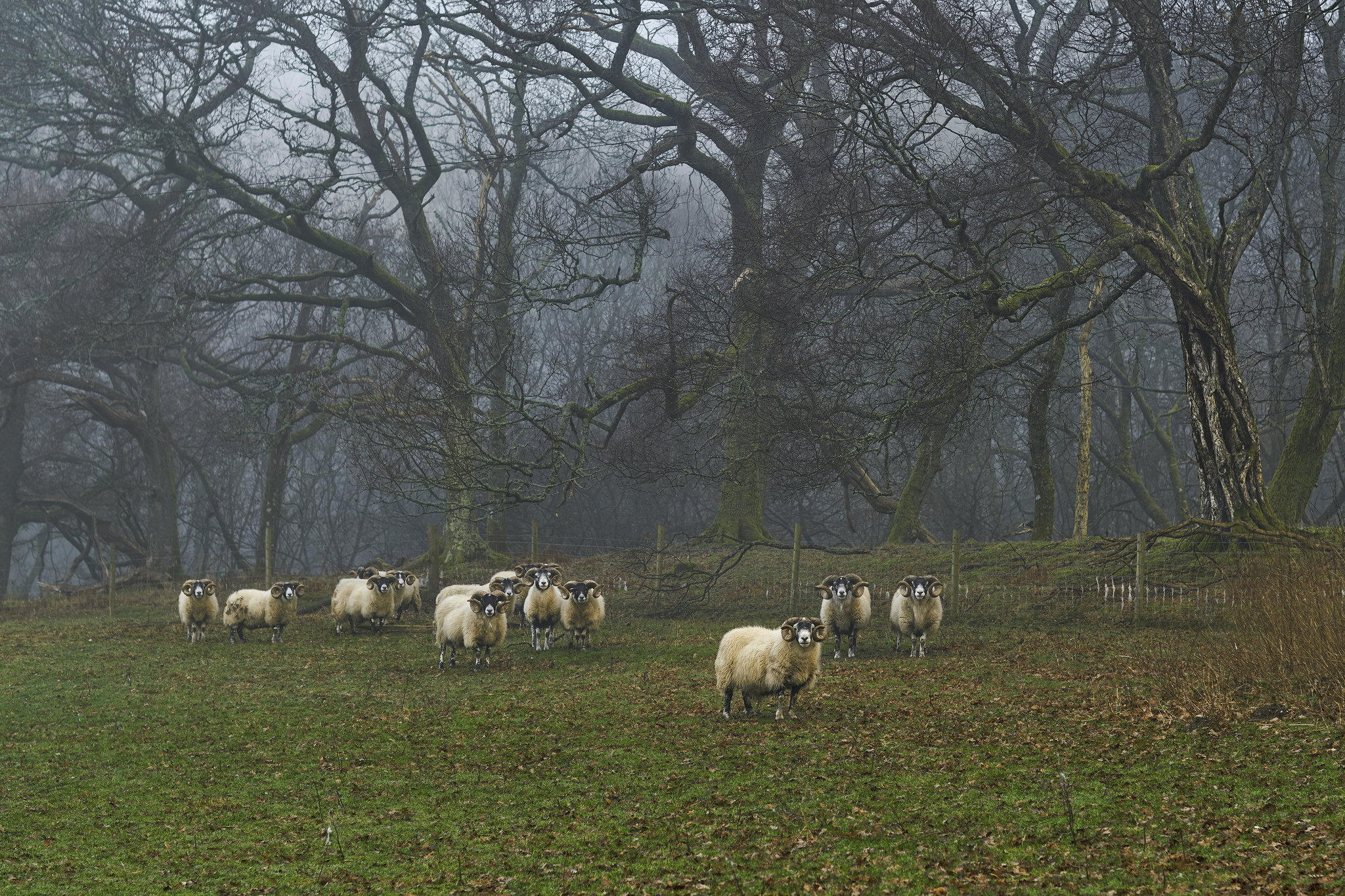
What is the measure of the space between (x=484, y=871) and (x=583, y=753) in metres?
3.05

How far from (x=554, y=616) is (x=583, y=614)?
19.6 inches

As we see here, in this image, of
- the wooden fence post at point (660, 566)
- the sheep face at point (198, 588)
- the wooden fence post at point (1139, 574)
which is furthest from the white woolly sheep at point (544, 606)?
the wooden fence post at point (1139, 574)

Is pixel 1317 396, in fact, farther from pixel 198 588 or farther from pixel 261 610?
pixel 198 588

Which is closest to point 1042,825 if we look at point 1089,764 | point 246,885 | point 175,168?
point 1089,764

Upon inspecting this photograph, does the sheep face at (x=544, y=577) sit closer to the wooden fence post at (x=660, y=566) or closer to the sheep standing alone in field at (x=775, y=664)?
→ the wooden fence post at (x=660, y=566)

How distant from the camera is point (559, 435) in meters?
20.9

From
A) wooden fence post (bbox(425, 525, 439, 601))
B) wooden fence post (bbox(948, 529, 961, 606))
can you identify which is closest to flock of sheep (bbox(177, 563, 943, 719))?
wooden fence post (bbox(948, 529, 961, 606))

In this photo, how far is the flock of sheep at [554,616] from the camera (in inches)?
427

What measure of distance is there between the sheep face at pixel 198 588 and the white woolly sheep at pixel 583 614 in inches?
257

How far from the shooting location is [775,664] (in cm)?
1073

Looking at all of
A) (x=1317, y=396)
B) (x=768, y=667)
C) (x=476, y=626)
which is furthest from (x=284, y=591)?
(x=1317, y=396)

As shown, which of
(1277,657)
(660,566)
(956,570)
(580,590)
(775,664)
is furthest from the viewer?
(660,566)

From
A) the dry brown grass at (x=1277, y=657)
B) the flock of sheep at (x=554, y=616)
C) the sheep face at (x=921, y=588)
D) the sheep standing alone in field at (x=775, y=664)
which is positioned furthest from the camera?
the sheep face at (x=921, y=588)

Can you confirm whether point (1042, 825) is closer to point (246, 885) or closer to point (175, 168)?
point (246, 885)
